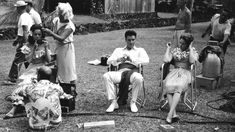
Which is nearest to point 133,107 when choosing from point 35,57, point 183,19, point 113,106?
point 113,106

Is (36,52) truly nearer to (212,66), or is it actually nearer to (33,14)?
(33,14)

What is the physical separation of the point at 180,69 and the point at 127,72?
0.97 m

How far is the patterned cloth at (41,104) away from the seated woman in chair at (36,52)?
0.89 metres

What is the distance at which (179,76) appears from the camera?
5.88 metres

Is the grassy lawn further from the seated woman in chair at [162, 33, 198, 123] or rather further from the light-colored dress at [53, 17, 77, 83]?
the light-colored dress at [53, 17, 77, 83]

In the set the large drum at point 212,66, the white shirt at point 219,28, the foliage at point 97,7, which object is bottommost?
the large drum at point 212,66

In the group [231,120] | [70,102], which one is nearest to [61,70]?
[70,102]

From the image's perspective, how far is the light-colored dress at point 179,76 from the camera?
5.65m

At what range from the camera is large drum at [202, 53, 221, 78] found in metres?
7.48

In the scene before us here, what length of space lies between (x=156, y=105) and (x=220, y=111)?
1158 mm

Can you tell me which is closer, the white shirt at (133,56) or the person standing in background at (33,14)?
the white shirt at (133,56)

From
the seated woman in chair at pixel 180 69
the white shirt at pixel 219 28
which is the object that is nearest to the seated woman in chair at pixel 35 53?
the seated woman in chair at pixel 180 69

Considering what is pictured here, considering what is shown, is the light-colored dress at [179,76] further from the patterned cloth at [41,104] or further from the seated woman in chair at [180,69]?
the patterned cloth at [41,104]

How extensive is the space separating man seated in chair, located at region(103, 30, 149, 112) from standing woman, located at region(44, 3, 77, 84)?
28.7 inches
